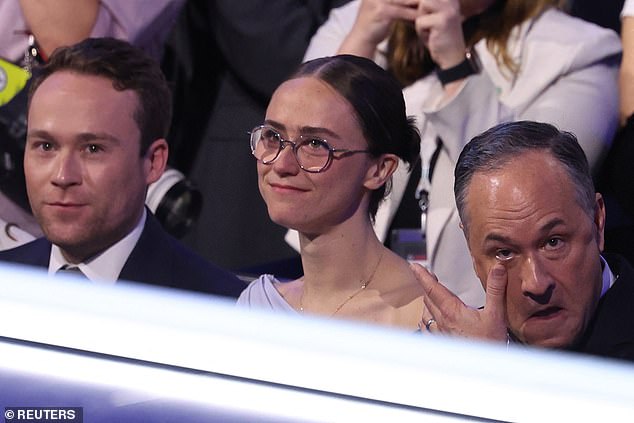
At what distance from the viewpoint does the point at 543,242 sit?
1.62 m

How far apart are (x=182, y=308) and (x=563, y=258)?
0.50m

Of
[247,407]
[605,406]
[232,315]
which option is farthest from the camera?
[232,315]

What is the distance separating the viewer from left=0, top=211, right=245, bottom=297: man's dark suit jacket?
1.90m

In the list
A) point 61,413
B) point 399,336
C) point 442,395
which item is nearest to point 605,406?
point 442,395

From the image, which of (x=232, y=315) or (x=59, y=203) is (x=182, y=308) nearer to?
(x=232, y=315)

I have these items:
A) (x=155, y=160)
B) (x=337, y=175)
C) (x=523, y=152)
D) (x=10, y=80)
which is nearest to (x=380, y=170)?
(x=337, y=175)

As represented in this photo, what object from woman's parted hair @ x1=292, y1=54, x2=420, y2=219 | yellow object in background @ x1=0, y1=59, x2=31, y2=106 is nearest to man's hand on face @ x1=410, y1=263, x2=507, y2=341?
woman's parted hair @ x1=292, y1=54, x2=420, y2=219

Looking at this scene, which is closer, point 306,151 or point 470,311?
point 470,311

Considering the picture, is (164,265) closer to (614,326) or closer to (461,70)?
(461,70)

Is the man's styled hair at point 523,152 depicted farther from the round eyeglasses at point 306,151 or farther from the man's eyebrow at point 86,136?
the man's eyebrow at point 86,136

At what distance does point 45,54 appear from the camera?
235 centimetres

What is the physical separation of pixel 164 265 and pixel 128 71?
0.33m

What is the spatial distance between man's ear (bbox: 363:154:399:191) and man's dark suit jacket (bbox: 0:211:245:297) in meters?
0.27

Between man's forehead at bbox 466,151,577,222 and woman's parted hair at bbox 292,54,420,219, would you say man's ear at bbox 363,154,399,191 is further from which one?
man's forehead at bbox 466,151,577,222
